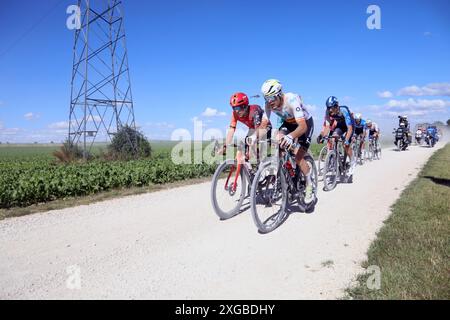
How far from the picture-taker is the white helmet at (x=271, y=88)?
5.92m

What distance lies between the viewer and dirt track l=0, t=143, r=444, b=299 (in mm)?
3699

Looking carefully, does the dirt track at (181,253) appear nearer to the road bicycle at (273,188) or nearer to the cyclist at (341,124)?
the road bicycle at (273,188)

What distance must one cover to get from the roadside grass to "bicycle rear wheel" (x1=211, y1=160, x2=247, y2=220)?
2542 mm

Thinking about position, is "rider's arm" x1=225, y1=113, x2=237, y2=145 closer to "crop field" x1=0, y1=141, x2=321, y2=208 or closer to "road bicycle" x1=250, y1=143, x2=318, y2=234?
"road bicycle" x1=250, y1=143, x2=318, y2=234

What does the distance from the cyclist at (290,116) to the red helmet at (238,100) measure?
0.40 meters

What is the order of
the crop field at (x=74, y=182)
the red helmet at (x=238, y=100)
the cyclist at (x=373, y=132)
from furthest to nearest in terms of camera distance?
1. the cyclist at (x=373, y=132)
2. the crop field at (x=74, y=182)
3. the red helmet at (x=238, y=100)

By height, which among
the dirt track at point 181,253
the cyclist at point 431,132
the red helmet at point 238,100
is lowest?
the dirt track at point 181,253

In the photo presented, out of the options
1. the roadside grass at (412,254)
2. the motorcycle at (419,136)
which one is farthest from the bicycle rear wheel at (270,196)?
the motorcycle at (419,136)

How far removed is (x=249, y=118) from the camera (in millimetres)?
6605

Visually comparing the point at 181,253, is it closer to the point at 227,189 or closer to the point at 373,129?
the point at 227,189

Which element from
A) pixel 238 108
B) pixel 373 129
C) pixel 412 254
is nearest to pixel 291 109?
pixel 238 108
